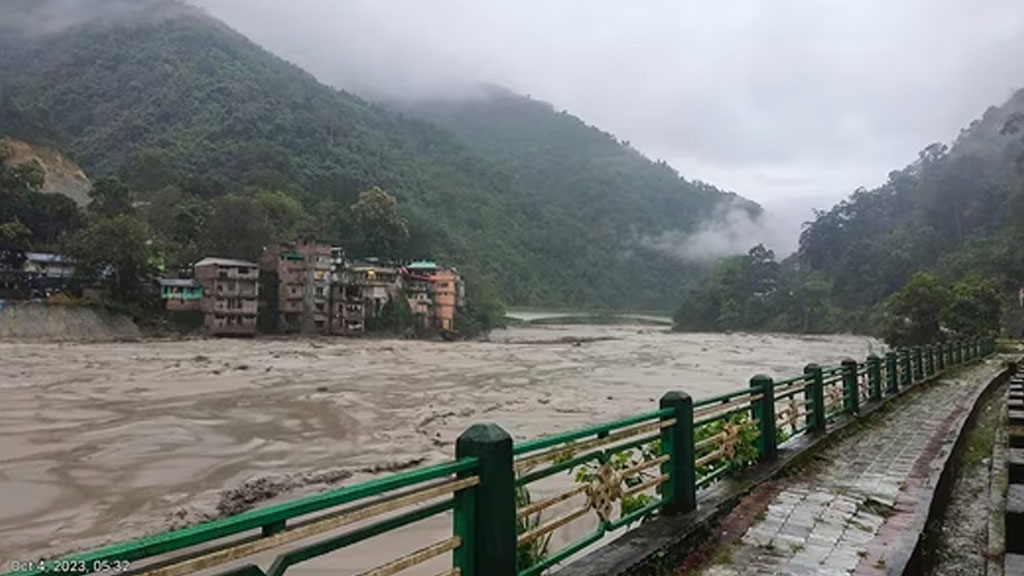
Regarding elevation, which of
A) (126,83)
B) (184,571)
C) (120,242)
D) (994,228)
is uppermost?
(126,83)

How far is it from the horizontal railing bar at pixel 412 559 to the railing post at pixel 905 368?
50.5 ft

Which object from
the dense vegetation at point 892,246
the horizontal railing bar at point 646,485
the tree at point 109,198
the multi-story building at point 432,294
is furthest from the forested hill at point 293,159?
the horizontal railing bar at point 646,485

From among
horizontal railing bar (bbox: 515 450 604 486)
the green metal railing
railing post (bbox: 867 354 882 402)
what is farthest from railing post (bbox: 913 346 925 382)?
horizontal railing bar (bbox: 515 450 604 486)

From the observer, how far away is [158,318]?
53.0 m

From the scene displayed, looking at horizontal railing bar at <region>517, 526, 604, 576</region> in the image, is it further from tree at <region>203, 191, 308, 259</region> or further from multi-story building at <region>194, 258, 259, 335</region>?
tree at <region>203, 191, 308, 259</region>

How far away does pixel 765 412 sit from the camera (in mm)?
7203

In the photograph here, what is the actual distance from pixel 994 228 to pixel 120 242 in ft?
337

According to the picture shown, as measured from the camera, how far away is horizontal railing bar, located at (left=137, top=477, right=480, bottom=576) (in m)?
2.09

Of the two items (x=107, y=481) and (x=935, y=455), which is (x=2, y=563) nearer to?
(x=107, y=481)

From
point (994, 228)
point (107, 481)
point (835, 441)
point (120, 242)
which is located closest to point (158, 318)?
point (120, 242)

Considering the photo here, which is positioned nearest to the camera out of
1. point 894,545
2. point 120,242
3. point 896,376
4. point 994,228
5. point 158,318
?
point 894,545

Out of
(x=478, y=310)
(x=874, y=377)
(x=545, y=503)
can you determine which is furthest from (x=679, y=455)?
(x=478, y=310)

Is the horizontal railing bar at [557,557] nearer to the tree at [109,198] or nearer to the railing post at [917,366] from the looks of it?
the railing post at [917,366]

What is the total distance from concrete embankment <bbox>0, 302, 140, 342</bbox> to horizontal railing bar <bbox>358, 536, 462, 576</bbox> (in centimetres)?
5090
